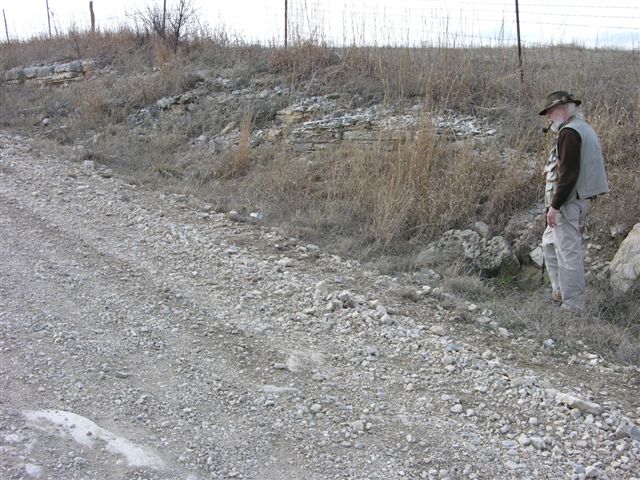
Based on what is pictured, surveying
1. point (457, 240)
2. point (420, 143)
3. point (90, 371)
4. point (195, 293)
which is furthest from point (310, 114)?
point (90, 371)

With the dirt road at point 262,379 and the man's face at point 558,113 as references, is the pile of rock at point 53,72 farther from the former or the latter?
the man's face at point 558,113

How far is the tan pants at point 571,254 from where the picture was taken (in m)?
4.41

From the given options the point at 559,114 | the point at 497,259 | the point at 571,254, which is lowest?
the point at 497,259

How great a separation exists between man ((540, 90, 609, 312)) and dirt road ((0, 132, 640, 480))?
0.83 meters

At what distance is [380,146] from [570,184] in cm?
288

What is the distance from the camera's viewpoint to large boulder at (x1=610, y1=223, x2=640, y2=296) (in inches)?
182

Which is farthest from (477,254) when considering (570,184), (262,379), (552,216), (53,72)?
(53,72)

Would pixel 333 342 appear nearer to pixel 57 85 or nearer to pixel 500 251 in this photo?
pixel 500 251

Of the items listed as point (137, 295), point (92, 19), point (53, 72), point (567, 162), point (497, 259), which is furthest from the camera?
point (92, 19)

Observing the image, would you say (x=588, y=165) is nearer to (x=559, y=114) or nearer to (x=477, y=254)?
(x=559, y=114)

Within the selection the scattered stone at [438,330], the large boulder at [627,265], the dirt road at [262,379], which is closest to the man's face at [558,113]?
the large boulder at [627,265]

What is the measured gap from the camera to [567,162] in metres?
4.26

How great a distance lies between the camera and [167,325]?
12.2ft

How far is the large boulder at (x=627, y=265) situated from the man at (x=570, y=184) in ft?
1.46
